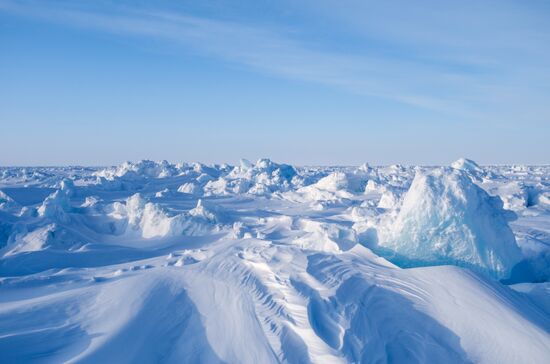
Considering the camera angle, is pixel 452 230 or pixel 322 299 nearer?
pixel 322 299

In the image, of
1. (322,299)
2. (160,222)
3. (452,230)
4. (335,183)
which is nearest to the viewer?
(322,299)

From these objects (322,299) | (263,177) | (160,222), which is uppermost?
(322,299)

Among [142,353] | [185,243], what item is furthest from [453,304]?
[185,243]

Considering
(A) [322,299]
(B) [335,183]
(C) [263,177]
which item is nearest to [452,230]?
(A) [322,299]

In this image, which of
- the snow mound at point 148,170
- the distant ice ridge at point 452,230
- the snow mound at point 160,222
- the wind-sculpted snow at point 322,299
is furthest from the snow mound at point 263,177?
the distant ice ridge at point 452,230

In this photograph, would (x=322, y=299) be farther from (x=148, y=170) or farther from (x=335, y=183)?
(x=148, y=170)

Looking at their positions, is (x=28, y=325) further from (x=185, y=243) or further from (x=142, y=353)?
(x=185, y=243)

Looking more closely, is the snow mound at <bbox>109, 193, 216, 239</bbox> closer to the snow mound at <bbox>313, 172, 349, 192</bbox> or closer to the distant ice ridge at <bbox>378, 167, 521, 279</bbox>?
the distant ice ridge at <bbox>378, 167, 521, 279</bbox>

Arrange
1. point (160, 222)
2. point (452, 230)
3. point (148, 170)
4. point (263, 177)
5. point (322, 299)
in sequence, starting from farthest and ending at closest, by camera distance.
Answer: point (148, 170)
point (263, 177)
point (160, 222)
point (452, 230)
point (322, 299)
